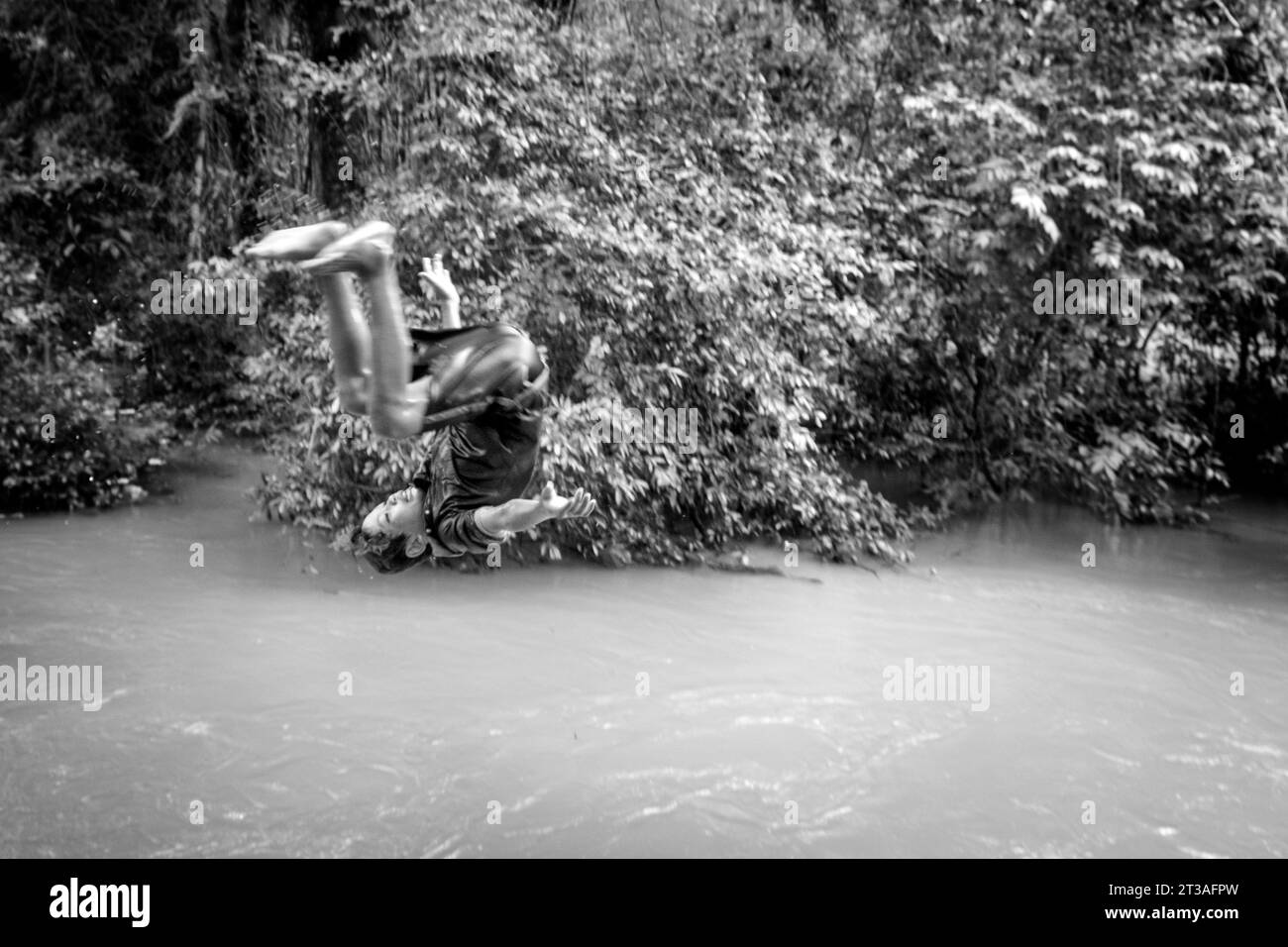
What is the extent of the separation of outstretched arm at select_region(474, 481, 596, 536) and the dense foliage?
17.6 feet

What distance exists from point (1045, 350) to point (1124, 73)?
10.6 feet

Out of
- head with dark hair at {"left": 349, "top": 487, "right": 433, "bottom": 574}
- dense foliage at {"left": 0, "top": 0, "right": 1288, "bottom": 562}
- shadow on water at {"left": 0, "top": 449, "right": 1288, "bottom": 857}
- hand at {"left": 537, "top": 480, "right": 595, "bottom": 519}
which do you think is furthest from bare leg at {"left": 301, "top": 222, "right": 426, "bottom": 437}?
dense foliage at {"left": 0, "top": 0, "right": 1288, "bottom": 562}

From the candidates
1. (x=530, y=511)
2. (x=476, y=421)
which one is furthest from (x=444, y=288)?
(x=530, y=511)

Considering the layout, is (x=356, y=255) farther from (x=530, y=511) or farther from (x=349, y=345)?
(x=530, y=511)

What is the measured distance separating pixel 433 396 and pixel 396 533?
1.03m

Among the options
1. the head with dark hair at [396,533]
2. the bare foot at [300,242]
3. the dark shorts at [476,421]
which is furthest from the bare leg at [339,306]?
the head with dark hair at [396,533]

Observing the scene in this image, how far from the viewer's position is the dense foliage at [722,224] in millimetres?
9617

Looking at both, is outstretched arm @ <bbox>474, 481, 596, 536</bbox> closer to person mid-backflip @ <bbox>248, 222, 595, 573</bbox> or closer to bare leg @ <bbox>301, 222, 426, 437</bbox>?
person mid-backflip @ <bbox>248, 222, 595, 573</bbox>

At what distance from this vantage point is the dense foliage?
31.6 ft

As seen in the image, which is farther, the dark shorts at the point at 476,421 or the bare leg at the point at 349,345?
the dark shorts at the point at 476,421

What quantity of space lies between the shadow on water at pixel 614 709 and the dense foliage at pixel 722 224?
108cm

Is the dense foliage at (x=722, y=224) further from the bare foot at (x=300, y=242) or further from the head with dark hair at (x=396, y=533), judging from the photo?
the bare foot at (x=300, y=242)

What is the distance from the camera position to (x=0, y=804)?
610 centimetres
